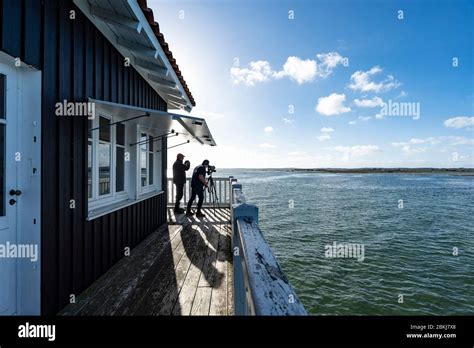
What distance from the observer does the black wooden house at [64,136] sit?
1.85m

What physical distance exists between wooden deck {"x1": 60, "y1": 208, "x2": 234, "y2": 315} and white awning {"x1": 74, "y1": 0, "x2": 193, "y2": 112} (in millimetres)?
2996

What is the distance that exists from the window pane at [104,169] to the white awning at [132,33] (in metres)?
1.49

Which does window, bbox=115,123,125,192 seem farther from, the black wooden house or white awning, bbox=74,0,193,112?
white awning, bbox=74,0,193,112

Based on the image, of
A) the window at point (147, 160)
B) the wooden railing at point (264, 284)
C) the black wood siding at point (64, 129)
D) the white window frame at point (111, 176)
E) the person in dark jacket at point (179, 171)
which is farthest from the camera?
the person in dark jacket at point (179, 171)

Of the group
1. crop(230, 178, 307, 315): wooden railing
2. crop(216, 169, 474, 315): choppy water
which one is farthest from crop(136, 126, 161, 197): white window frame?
crop(216, 169, 474, 315): choppy water

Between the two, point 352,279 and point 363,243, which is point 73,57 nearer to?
point 352,279

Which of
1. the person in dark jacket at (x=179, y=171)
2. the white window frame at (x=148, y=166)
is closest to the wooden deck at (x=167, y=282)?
the white window frame at (x=148, y=166)

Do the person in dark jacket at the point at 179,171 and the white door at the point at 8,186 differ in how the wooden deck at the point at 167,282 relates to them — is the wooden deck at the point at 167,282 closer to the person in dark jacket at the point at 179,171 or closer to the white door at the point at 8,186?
the white door at the point at 8,186

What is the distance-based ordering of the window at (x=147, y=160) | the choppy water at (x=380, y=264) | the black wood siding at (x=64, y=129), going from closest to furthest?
the black wood siding at (x=64, y=129)
the window at (x=147, y=160)
the choppy water at (x=380, y=264)

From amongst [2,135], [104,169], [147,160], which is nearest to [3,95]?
[2,135]

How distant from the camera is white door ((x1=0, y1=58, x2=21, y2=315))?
1.79 m
